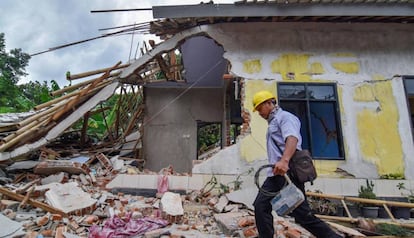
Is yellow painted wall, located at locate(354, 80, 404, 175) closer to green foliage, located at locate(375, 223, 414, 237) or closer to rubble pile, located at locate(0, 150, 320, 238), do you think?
green foliage, located at locate(375, 223, 414, 237)

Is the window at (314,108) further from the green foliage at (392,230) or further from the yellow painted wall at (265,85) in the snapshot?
the green foliage at (392,230)

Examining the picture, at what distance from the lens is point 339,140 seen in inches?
218

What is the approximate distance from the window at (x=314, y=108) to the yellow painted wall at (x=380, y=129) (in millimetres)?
486

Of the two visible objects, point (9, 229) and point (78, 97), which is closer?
point (9, 229)

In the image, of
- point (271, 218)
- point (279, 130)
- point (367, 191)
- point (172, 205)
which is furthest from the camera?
point (367, 191)

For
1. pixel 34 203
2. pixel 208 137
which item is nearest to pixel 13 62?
pixel 208 137

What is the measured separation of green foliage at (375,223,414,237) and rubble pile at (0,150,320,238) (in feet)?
3.55

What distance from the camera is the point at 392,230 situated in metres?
3.34

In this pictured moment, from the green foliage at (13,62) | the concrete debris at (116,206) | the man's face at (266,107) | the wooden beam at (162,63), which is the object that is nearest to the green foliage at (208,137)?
the wooden beam at (162,63)

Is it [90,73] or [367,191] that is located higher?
[90,73]

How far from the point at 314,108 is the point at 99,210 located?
4670mm

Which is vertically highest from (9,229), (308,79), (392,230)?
(308,79)

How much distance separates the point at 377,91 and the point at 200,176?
4239 mm

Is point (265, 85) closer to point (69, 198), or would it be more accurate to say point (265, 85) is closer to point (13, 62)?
point (69, 198)
